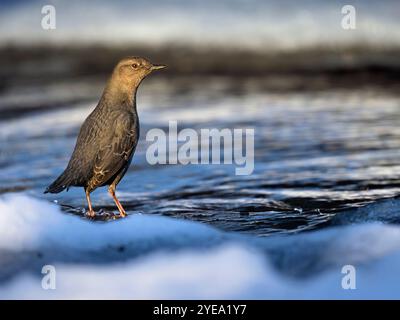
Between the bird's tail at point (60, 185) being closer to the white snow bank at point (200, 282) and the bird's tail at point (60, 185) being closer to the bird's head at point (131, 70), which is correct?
the bird's head at point (131, 70)

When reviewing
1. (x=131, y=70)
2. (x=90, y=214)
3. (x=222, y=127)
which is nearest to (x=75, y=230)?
(x=90, y=214)

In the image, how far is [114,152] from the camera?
598 centimetres

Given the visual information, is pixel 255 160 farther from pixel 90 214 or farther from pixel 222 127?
pixel 90 214

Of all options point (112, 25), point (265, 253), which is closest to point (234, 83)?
point (112, 25)

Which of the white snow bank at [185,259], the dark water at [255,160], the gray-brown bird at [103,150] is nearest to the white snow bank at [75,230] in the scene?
the white snow bank at [185,259]

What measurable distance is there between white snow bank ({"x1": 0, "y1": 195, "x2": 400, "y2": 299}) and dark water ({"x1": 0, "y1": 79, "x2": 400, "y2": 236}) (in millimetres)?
532

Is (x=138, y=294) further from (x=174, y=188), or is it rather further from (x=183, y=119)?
(x=183, y=119)

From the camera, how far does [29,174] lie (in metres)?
7.42

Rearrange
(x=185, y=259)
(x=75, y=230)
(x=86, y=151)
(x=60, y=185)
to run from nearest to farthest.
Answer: (x=185, y=259), (x=75, y=230), (x=60, y=185), (x=86, y=151)

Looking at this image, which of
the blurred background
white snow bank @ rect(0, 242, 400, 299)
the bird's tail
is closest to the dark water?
the blurred background

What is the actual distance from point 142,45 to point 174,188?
675 centimetres

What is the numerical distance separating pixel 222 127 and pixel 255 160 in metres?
1.47

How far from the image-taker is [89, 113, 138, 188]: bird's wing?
5949 millimetres

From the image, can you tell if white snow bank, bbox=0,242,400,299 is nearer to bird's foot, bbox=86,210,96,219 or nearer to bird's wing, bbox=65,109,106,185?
bird's foot, bbox=86,210,96,219
